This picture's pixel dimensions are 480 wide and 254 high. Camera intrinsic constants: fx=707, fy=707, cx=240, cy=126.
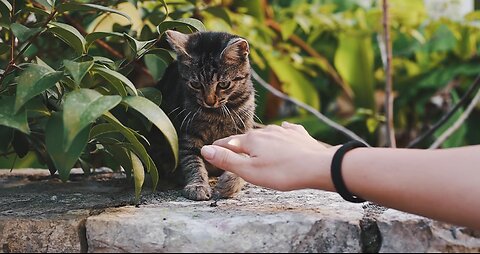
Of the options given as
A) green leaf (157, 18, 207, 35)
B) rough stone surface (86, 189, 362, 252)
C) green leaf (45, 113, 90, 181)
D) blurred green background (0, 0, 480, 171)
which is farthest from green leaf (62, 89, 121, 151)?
blurred green background (0, 0, 480, 171)

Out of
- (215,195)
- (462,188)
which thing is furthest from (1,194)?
(462,188)

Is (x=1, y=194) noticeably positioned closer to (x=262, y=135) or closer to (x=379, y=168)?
(x=262, y=135)

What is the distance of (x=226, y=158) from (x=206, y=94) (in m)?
0.63

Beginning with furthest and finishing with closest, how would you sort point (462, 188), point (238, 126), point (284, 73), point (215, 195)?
point (284, 73)
point (238, 126)
point (215, 195)
point (462, 188)

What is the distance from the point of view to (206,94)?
234 cm

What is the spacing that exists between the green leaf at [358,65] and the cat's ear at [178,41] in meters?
2.19

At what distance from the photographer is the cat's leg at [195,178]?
2029mm

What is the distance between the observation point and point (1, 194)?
215 centimetres

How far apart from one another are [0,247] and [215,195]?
0.65 m

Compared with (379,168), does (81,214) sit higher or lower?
lower

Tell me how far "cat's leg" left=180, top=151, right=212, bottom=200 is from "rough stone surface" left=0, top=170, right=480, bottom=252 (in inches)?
5.4

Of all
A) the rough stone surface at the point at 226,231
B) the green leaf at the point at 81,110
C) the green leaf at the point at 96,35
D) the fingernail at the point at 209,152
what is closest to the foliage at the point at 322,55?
the green leaf at the point at 96,35

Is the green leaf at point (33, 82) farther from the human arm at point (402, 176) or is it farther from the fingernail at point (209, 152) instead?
the human arm at point (402, 176)

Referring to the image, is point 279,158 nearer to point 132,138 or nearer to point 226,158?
point 226,158
